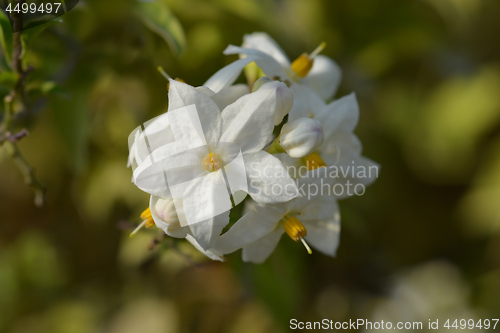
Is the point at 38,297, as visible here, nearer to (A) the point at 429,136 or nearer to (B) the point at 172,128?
(B) the point at 172,128

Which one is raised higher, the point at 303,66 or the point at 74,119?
the point at 303,66

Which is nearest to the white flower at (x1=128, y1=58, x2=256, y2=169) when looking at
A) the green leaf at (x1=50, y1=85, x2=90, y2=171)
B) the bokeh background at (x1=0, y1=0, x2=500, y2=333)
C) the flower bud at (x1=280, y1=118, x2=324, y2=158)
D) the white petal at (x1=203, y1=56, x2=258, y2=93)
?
the white petal at (x1=203, y1=56, x2=258, y2=93)

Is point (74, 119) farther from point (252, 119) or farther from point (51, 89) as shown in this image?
point (252, 119)

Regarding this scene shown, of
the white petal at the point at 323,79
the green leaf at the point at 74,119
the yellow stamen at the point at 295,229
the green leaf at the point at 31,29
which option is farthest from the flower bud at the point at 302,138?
the green leaf at the point at 74,119

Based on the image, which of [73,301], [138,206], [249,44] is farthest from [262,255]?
[73,301]

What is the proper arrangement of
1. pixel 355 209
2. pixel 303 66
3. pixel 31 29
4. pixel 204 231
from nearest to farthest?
pixel 204 231, pixel 31 29, pixel 303 66, pixel 355 209

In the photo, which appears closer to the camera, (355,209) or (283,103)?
(283,103)

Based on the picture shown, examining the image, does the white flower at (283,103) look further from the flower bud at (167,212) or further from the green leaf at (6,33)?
the green leaf at (6,33)

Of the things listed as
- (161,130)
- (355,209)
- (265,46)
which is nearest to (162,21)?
(265,46)
